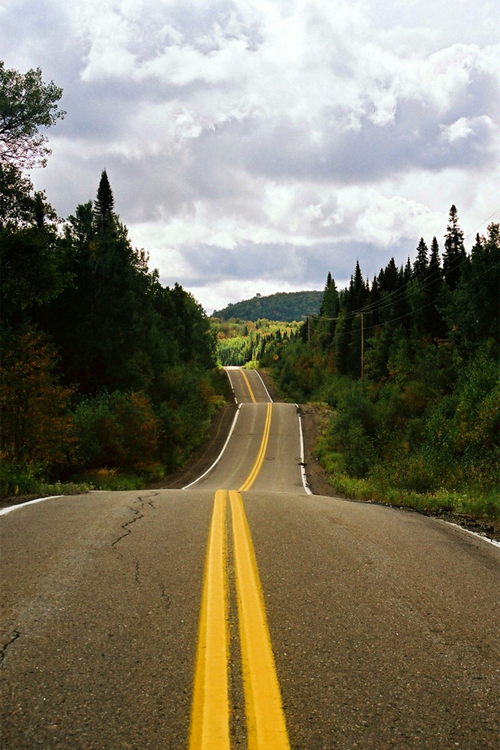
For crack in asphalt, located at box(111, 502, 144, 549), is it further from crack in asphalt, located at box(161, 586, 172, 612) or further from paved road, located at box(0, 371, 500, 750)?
crack in asphalt, located at box(161, 586, 172, 612)

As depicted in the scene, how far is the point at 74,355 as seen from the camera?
34750 millimetres

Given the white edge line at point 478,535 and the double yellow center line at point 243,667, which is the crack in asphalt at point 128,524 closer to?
the double yellow center line at point 243,667

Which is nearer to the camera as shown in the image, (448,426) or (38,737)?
(38,737)

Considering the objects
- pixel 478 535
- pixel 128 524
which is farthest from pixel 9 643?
pixel 478 535

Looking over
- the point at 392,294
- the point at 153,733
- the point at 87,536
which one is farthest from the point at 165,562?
the point at 392,294

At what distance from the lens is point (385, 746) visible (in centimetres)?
211

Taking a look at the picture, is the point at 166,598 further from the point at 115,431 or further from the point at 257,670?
the point at 115,431

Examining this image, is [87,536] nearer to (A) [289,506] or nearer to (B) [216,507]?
(B) [216,507]

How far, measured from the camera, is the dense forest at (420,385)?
14.3 meters

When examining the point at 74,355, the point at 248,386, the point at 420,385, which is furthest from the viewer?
the point at 248,386

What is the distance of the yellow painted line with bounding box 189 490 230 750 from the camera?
7.06ft

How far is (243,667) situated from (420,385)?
37794 millimetres

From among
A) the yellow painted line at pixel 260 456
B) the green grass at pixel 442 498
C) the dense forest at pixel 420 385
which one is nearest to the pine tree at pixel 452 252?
the dense forest at pixel 420 385

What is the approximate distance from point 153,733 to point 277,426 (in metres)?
42.9
